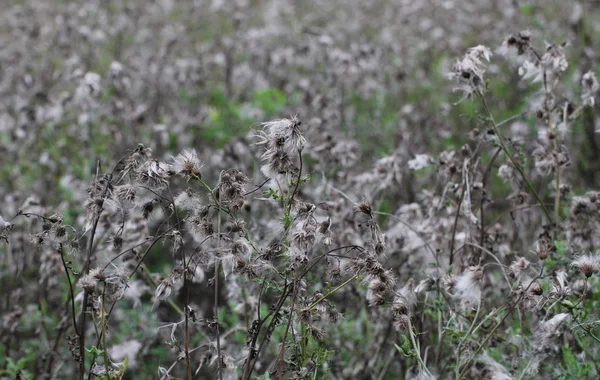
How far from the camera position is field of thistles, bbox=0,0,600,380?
2348 millimetres

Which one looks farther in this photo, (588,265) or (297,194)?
(297,194)

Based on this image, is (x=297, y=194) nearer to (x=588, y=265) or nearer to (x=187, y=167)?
(x=187, y=167)

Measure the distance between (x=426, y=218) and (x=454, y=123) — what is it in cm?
304

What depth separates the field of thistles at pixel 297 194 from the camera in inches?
92.4

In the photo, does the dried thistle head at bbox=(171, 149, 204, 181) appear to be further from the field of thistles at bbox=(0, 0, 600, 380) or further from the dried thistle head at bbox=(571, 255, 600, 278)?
the dried thistle head at bbox=(571, 255, 600, 278)

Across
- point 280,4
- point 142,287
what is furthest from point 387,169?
point 280,4

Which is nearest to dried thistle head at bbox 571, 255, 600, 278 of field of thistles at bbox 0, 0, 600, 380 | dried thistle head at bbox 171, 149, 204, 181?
field of thistles at bbox 0, 0, 600, 380

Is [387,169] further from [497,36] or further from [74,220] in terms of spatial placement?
[497,36]

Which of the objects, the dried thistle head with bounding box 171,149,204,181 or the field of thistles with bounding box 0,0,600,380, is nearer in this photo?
the dried thistle head with bounding box 171,149,204,181

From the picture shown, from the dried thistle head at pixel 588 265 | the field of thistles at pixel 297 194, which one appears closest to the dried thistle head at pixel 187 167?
the field of thistles at pixel 297 194

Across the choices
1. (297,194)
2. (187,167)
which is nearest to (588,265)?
(297,194)

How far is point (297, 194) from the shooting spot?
2.71 meters

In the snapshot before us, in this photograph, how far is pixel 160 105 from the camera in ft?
19.9

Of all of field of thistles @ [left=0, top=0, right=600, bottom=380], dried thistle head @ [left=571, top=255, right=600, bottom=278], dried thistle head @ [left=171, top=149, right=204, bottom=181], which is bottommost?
field of thistles @ [left=0, top=0, right=600, bottom=380]
